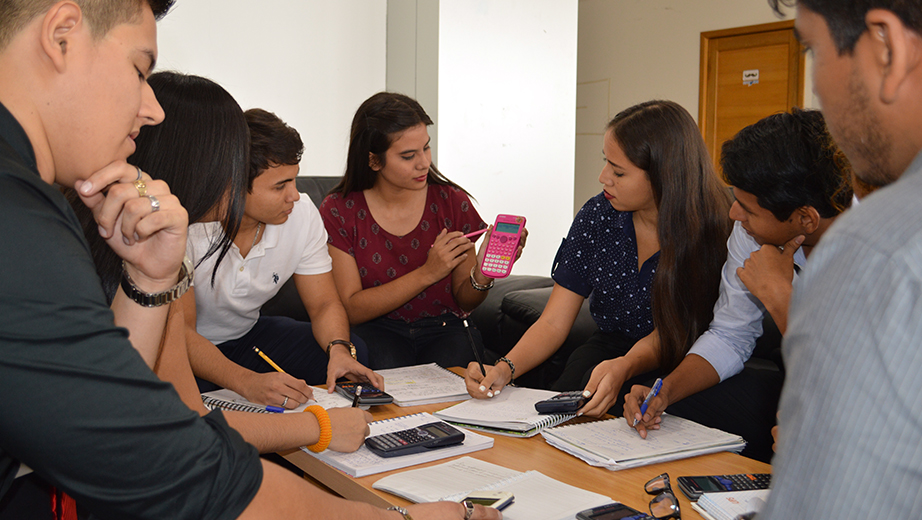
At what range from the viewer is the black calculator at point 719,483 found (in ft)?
3.34

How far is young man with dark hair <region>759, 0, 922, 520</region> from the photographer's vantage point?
395 millimetres

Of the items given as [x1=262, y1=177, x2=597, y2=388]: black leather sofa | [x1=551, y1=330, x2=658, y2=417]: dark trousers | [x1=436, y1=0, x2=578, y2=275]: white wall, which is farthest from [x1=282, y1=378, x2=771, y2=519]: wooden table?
[x1=436, y1=0, x2=578, y2=275]: white wall

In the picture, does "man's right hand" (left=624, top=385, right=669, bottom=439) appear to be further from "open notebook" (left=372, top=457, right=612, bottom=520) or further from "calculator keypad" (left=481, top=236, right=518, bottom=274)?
"calculator keypad" (left=481, top=236, right=518, bottom=274)

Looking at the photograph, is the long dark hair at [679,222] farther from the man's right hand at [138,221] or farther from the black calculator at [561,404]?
the man's right hand at [138,221]

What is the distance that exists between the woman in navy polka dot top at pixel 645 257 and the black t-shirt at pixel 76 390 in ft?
3.34

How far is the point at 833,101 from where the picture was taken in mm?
557

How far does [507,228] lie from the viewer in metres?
2.11

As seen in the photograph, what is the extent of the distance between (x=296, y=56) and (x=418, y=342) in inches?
59.5

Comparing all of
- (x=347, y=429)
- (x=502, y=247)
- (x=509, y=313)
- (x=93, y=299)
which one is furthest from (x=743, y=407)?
(x=93, y=299)

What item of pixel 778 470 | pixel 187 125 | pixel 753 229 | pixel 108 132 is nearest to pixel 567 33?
pixel 753 229

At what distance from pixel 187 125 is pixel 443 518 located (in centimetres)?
90

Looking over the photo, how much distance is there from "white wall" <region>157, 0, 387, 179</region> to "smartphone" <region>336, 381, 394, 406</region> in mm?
1670

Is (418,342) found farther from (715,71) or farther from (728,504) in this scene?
(715,71)

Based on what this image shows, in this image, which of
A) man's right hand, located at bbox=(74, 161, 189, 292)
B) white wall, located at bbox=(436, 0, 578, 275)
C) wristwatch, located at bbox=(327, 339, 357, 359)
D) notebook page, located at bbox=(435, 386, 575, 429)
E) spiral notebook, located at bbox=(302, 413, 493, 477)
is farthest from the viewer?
white wall, located at bbox=(436, 0, 578, 275)
